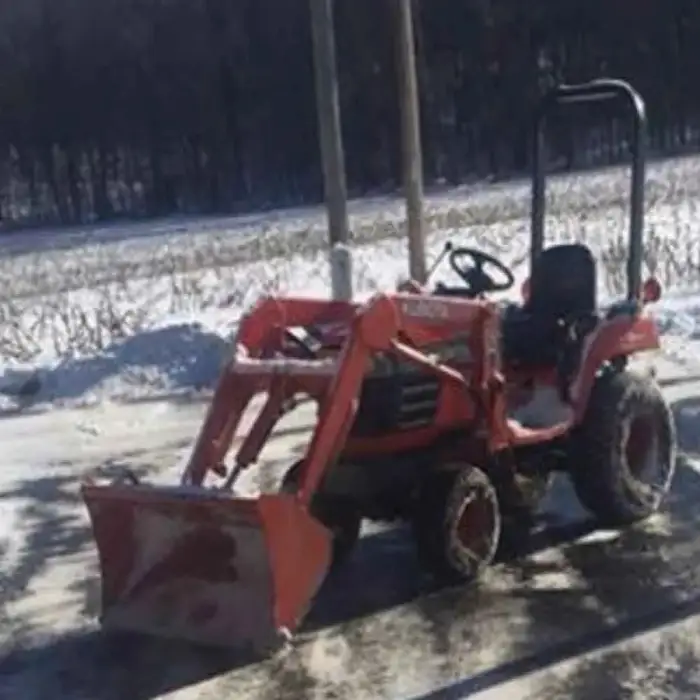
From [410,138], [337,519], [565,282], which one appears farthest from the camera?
Answer: [410,138]

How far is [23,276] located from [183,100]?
22.6 metres

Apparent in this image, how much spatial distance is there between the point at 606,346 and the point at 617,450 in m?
0.53

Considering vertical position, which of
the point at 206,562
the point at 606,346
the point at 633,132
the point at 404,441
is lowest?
the point at 206,562

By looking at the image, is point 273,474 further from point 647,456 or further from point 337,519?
point 647,456

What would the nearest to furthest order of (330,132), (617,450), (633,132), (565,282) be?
1. (617,450)
2. (565,282)
3. (633,132)
4. (330,132)

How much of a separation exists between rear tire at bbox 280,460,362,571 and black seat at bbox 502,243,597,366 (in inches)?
47.6

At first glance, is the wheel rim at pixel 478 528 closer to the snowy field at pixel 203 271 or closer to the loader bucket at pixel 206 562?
the loader bucket at pixel 206 562

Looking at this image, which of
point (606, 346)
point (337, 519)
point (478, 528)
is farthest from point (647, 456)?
point (337, 519)

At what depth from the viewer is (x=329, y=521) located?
9.09 m

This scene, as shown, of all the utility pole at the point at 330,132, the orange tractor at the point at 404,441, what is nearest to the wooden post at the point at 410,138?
the utility pole at the point at 330,132

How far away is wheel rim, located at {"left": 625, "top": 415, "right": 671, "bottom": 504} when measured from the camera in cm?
994

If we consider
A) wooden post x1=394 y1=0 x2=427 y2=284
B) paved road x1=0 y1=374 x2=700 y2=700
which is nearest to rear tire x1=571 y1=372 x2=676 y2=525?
paved road x1=0 y1=374 x2=700 y2=700

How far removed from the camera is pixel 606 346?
9.67 metres

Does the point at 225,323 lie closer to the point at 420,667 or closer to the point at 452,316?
the point at 452,316
